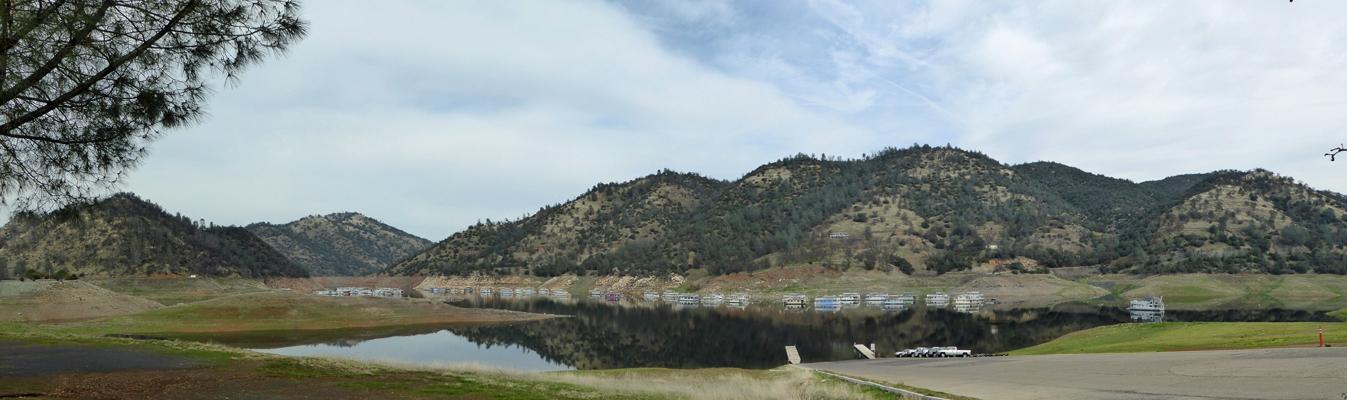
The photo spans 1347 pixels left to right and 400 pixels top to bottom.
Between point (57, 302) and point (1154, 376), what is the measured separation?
284ft

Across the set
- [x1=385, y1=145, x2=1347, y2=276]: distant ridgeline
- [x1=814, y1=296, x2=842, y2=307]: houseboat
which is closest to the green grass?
[x1=814, y1=296, x2=842, y2=307]: houseboat

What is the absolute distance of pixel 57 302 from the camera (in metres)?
67.2

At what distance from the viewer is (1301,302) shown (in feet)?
311

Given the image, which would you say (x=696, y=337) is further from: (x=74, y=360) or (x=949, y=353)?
(x=74, y=360)

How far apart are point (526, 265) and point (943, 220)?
113102 mm

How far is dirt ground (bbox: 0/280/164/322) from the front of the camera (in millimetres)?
63656

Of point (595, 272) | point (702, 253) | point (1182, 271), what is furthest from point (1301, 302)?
point (595, 272)

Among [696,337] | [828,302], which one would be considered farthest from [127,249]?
[828,302]

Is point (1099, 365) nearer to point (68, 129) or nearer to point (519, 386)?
point (519, 386)

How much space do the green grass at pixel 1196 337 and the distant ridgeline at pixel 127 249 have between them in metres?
124

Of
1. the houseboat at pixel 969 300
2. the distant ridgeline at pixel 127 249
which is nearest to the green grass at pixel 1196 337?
the houseboat at pixel 969 300

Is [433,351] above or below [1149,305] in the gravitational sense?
below

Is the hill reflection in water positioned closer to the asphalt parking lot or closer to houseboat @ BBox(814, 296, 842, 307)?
houseboat @ BBox(814, 296, 842, 307)

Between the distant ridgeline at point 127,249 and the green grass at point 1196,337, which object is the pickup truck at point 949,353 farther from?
the distant ridgeline at point 127,249
